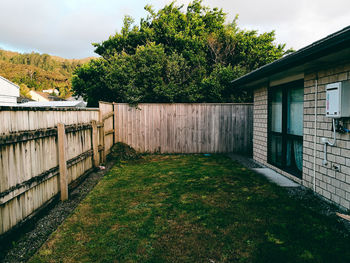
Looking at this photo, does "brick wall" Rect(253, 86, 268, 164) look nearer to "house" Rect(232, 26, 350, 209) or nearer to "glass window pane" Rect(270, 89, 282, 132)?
"house" Rect(232, 26, 350, 209)

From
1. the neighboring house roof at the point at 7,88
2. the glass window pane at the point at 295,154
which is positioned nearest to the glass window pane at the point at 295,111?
the glass window pane at the point at 295,154

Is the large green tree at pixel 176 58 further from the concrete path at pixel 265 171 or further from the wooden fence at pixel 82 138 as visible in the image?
the concrete path at pixel 265 171

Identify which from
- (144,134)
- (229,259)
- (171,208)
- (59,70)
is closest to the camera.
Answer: (229,259)

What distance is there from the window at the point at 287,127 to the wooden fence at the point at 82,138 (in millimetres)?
2448

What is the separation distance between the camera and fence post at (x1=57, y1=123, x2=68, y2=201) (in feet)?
12.9

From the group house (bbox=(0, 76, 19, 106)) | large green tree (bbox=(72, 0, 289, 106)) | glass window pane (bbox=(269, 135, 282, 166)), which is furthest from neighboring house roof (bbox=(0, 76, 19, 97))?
glass window pane (bbox=(269, 135, 282, 166))

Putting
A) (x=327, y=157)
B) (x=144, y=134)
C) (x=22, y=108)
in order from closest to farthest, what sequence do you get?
(x=22, y=108) < (x=327, y=157) < (x=144, y=134)

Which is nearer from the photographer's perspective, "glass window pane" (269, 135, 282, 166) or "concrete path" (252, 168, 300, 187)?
"concrete path" (252, 168, 300, 187)

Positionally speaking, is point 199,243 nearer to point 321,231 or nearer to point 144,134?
point 321,231

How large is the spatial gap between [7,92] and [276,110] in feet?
65.1

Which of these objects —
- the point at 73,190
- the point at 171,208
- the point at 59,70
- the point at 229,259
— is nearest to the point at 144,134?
the point at 73,190

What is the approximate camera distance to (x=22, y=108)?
292 cm

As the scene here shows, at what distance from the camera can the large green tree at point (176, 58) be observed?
9.02 m

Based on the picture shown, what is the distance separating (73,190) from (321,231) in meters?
4.42
